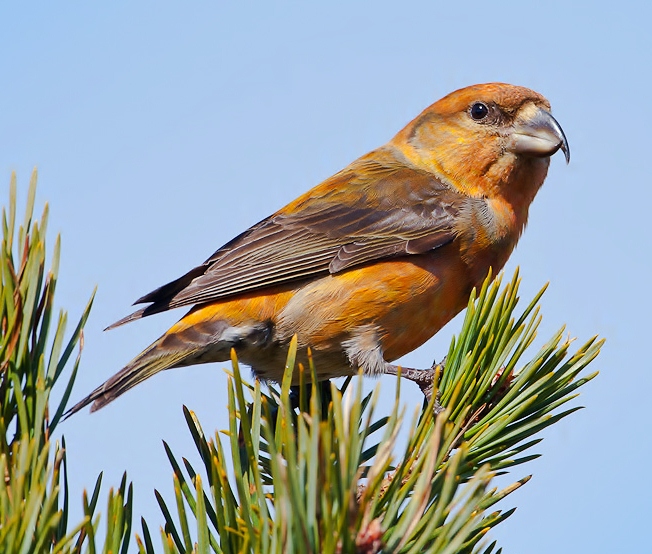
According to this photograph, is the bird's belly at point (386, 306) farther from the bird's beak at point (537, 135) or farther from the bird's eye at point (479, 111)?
the bird's eye at point (479, 111)

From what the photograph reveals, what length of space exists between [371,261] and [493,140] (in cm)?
111

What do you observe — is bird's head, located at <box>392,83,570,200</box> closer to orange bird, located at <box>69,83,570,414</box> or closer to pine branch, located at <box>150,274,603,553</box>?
orange bird, located at <box>69,83,570,414</box>

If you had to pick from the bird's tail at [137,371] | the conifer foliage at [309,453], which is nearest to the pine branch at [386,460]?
the conifer foliage at [309,453]

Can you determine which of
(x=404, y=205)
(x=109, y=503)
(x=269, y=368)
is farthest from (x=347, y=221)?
(x=109, y=503)

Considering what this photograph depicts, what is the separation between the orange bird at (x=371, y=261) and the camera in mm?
3826

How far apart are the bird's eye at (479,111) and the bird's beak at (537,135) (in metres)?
0.23

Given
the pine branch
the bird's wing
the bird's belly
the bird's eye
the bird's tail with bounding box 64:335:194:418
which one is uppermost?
the bird's eye

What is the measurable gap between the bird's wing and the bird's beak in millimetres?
437

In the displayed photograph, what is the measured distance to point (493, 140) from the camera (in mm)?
4523

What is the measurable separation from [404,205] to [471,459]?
2.41 m

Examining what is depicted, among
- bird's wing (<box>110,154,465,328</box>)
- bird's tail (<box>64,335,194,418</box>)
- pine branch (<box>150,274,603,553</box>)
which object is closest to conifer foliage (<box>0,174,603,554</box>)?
pine branch (<box>150,274,603,553</box>)

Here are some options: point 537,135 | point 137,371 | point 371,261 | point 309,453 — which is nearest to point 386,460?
point 309,453

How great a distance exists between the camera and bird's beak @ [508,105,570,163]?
167 inches

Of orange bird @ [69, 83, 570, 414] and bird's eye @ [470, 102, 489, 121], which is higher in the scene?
bird's eye @ [470, 102, 489, 121]
